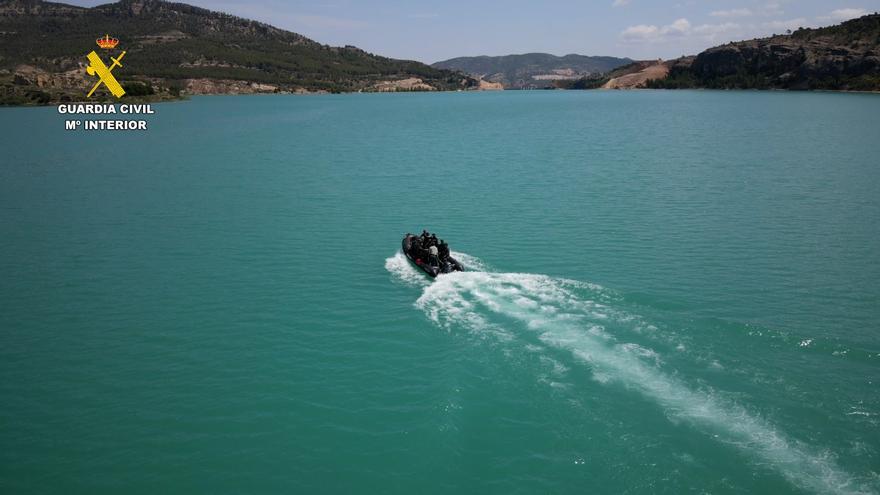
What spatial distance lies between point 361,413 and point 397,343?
656 centimetres

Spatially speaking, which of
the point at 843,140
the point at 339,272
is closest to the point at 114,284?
the point at 339,272

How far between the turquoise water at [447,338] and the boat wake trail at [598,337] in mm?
133

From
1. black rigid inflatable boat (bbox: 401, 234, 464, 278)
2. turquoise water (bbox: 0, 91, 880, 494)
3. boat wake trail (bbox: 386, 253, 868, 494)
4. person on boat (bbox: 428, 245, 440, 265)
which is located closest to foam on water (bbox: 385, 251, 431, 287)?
boat wake trail (bbox: 386, 253, 868, 494)

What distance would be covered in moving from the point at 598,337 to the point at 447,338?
7.86 m

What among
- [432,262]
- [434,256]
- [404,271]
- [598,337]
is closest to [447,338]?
[598,337]

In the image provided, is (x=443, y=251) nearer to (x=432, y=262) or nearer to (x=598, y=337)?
(x=432, y=262)

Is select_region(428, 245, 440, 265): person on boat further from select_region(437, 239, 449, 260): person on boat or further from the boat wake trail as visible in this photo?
the boat wake trail

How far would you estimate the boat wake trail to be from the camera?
22469mm

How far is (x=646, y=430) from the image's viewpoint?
24.2 m

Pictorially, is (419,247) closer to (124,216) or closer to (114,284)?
(114,284)

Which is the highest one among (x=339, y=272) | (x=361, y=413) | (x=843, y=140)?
(x=843, y=140)

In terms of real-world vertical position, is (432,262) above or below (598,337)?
above

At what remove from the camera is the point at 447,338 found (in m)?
32.8

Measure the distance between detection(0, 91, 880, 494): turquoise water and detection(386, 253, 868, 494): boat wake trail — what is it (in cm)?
13
